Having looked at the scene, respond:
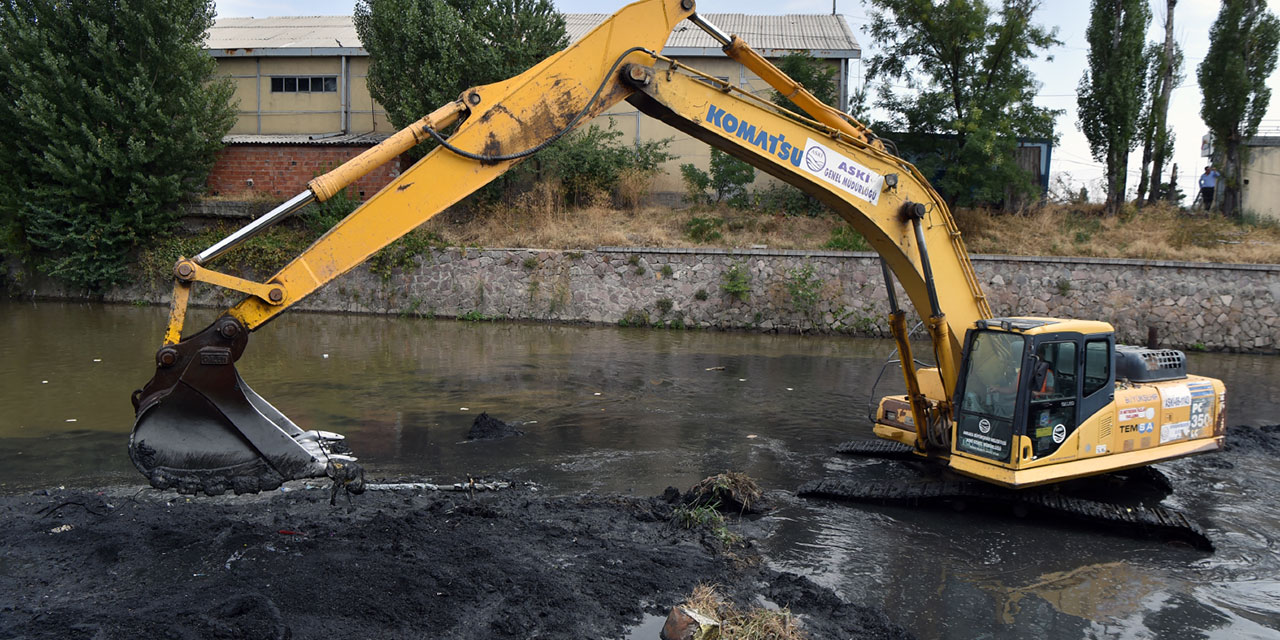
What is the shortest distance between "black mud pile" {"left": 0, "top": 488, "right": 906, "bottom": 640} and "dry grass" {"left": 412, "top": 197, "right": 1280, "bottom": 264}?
50.1 feet

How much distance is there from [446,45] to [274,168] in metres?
6.64

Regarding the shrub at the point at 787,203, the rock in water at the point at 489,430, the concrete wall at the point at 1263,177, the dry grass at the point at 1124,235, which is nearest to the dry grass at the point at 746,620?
the rock in water at the point at 489,430

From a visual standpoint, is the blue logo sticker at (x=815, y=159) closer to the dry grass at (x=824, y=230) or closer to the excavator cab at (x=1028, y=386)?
the excavator cab at (x=1028, y=386)

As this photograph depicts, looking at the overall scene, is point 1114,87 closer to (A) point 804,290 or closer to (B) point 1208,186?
(B) point 1208,186

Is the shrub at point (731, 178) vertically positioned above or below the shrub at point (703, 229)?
above

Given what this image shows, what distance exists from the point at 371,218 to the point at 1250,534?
27.2ft

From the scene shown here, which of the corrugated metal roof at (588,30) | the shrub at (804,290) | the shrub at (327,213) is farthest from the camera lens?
the corrugated metal roof at (588,30)

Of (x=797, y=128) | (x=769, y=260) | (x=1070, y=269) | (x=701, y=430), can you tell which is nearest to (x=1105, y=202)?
(x=1070, y=269)

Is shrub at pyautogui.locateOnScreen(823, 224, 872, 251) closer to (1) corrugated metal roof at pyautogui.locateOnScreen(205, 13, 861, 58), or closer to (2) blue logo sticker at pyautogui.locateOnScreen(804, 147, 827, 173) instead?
(1) corrugated metal roof at pyautogui.locateOnScreen(205, 13, 861, 58)

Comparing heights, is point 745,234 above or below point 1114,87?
below

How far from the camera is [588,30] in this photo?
101 ft

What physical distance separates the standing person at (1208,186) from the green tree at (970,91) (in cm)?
575

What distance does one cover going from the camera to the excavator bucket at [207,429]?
5.92 meters

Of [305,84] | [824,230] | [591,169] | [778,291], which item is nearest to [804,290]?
[778,291]
